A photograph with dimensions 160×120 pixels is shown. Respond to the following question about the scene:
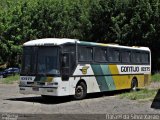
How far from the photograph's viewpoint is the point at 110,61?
2323 cm

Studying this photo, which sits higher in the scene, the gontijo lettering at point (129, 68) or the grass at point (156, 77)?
the gontijo lettering at point (129, 68)

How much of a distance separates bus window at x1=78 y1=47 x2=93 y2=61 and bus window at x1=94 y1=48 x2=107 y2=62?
1.64 ft

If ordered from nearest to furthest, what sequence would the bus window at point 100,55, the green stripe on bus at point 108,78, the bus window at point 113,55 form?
the bus window at point 100,55 → the green stripe on bus at point 108,78 → the bus window at point 113,55

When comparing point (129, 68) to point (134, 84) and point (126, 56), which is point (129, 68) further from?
point (134, 84)

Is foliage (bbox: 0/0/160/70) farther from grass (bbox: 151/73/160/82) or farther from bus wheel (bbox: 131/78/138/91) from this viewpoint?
bus wheel (bbox: 131/78/138/91)

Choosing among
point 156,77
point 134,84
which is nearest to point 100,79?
point 134,84

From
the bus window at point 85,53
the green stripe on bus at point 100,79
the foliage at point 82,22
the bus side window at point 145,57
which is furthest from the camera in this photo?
the foliage at point 82,22

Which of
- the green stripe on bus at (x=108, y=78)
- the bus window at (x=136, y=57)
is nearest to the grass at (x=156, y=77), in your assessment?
the bus window at (x=136, y=57)

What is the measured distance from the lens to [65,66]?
1919 centimetres

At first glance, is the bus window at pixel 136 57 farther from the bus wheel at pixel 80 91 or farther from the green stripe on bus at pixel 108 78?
the bus wheel at pixel 80 91

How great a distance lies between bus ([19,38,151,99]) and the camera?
62.5ft

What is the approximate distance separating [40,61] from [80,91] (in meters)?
2.71

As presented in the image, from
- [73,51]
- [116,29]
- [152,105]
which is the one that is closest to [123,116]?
[152,105]

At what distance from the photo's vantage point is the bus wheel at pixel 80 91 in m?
20.4
